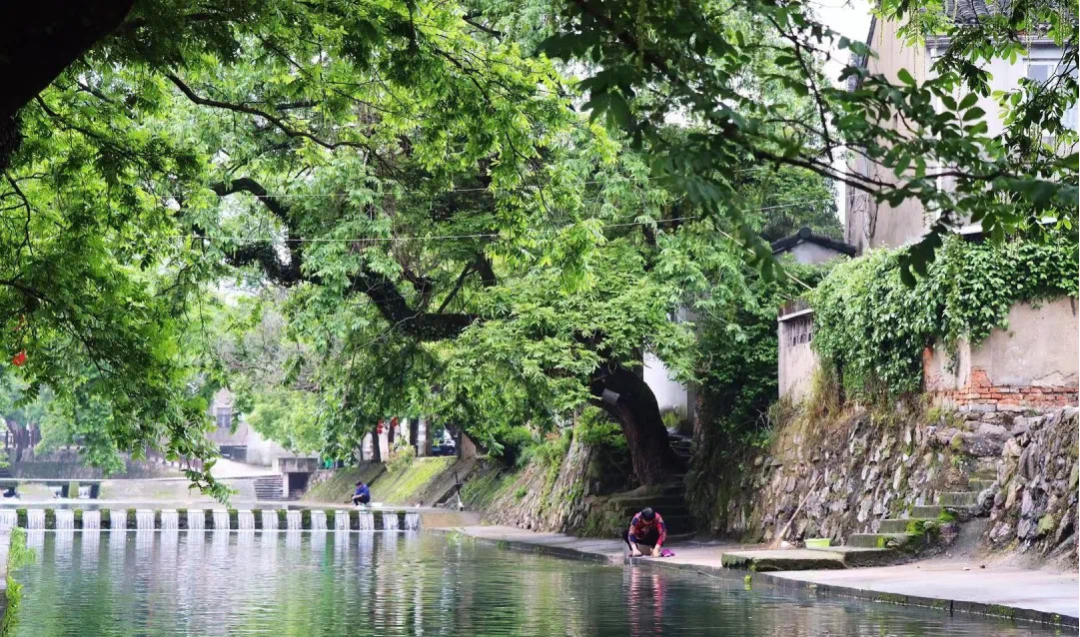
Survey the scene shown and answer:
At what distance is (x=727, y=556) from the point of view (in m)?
22.7

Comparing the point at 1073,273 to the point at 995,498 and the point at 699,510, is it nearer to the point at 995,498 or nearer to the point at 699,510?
the point at 995,498

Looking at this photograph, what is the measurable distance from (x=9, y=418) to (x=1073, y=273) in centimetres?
10303

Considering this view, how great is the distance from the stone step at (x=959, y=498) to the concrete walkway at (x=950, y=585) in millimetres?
1526

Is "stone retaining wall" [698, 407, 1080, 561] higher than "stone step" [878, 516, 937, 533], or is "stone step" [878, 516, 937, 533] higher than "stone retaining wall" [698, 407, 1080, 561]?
"stone retaining wall" [698, 407, 1080, 561]

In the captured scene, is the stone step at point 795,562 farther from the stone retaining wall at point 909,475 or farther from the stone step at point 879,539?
the stone retaining wall at point 909,475

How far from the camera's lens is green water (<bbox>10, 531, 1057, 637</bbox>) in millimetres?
14195

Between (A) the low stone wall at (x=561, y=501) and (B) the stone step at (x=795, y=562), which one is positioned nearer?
(B) the stone step at (x=795, y=562)

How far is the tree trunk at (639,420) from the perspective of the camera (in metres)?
32.8

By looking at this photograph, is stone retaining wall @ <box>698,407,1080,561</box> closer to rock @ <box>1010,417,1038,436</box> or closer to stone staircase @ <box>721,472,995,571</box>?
rock @ <box>1010,417,1038,436</box>

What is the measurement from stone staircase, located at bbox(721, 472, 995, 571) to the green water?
750mm

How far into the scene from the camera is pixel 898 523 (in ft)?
73.5

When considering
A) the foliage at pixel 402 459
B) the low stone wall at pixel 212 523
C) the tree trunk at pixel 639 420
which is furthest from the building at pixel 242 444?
the tree trunk at pixel 639 420

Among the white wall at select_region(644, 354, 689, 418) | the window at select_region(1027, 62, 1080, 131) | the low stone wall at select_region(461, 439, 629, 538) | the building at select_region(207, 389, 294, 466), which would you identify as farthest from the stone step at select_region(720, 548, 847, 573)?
the building at select_region(207, 389, 294, 466)

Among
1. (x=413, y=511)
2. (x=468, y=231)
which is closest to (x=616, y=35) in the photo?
(x=468, y=231)
